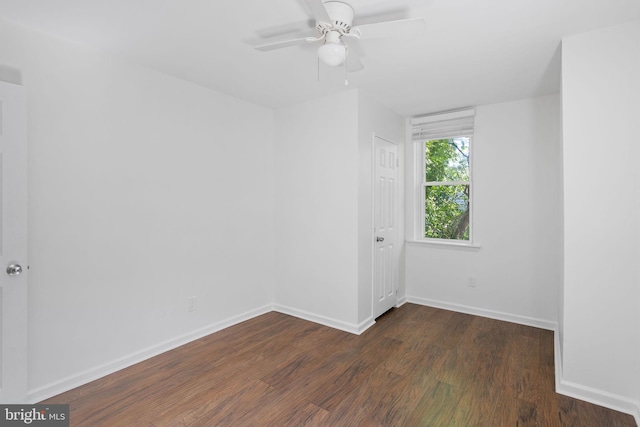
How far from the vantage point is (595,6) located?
5.99ft

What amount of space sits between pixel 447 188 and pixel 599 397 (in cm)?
248

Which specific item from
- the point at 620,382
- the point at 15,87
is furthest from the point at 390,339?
the point at 15,87

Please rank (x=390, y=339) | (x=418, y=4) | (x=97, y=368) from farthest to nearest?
1. (x=390, y=339)
2. (x=97, y=368)
3. (x=418, y=4)

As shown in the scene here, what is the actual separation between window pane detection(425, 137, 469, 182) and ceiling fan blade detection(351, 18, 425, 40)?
251cm

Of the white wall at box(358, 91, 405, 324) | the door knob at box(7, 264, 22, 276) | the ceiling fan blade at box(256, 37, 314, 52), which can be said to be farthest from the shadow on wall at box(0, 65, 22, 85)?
the white wall at box(358, 91, 405, 324)

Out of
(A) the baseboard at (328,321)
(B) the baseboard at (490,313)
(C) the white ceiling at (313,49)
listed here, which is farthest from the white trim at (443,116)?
(A) the baseboard at (328,321)

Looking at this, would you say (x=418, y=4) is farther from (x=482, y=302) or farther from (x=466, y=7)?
(x=482, y=302)

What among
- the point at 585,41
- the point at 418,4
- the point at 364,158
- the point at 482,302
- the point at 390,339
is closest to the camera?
the point at 418,4

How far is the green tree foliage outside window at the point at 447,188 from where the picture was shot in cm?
394

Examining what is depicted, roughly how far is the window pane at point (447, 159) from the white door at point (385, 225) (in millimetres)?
521

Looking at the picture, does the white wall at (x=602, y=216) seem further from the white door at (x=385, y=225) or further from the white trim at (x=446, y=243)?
the white door at (x=385, y=225)

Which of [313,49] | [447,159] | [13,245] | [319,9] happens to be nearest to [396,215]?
[447,159]

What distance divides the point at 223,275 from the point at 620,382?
323 centimetres

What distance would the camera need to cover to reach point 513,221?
3.56 meters
